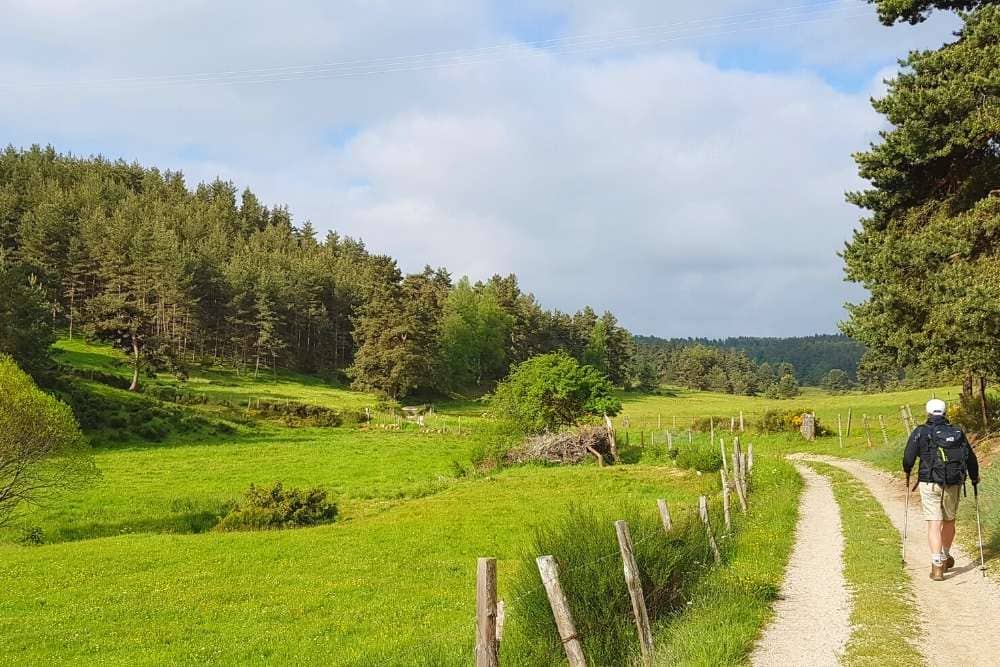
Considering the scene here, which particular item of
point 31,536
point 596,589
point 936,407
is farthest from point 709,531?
point 31,536

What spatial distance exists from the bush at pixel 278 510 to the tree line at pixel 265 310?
46.8 meters

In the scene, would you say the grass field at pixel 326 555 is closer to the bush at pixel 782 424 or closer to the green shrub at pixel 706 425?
the bush at pixel 782 424

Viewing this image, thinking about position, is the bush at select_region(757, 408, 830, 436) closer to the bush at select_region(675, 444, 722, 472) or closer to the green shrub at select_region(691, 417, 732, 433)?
the green shrub at select_region(691, 417, 732, 433)

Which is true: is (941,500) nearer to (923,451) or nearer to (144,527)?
(923,451)

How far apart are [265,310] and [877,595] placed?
4333 inches

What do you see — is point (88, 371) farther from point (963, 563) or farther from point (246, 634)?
point (963, 563)

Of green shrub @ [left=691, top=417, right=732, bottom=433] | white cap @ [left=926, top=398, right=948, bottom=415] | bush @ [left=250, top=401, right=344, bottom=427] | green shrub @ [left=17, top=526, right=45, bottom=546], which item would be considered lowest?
green shrub @ [left=17, top=526, right=45, bottom=546]

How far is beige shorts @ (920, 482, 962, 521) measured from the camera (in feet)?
36.9

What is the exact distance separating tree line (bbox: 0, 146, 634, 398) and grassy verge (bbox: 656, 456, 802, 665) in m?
73.1

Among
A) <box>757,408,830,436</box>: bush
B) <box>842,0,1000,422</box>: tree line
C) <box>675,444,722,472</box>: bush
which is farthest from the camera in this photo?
<box>757,408,830,436</box>: bush

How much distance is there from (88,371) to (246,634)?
69.3 metres

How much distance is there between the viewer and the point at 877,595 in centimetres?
1077

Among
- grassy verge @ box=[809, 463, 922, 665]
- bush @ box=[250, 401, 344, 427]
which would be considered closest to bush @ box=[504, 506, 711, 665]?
grassy verge @ box=[809, 463, 922, 665]

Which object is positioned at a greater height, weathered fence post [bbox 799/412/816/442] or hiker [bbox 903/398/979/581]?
hiker [bbox 903/398/979/581]
